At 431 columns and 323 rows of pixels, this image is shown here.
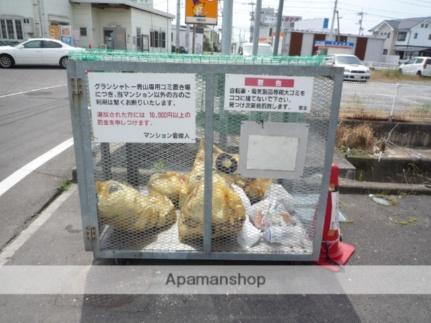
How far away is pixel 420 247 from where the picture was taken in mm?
3182

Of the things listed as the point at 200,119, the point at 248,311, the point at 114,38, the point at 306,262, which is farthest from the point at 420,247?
the point at 114,38

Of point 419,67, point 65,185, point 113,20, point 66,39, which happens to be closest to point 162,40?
point 113,20

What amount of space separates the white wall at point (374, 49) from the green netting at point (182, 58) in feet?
149

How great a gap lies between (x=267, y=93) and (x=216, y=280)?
154cm

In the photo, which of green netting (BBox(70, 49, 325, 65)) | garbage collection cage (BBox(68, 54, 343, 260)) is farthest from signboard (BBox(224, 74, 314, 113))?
green netting (BBox(70, 49, 325, 65))

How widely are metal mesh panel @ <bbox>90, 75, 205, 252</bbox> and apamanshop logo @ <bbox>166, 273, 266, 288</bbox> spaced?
229 mm

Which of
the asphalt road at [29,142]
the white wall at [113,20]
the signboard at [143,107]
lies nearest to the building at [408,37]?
the white wall at [113,20]

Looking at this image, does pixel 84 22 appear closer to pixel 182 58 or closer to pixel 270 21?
pixel 270 21

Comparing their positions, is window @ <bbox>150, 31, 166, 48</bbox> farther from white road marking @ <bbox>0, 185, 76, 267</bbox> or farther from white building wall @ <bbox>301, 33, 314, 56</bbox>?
white road marking @ <bbox>0, 185, 76, 267</bbox>

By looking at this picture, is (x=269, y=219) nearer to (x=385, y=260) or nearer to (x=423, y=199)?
(x=385, y=260)

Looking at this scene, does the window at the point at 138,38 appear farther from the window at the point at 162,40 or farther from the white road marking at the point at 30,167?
the white road marking at the point at 30,167

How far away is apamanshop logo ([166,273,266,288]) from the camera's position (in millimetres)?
2598

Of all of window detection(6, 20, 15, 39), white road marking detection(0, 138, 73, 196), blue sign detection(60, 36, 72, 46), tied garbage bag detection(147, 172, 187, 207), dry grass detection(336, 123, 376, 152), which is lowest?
white road marking detection(0, 138, 73, 196)

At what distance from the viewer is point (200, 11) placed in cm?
692
